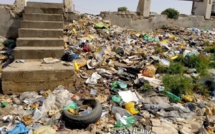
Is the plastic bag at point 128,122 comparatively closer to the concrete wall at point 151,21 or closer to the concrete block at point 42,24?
the concrete block at point 42,24

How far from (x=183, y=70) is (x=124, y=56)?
4.89 ft

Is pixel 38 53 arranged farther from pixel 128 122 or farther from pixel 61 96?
pixel 128 122

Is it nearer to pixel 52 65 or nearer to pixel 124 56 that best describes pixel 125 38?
pixel 124 56

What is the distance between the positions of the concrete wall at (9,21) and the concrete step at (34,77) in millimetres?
2871

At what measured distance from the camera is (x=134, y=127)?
2980mm

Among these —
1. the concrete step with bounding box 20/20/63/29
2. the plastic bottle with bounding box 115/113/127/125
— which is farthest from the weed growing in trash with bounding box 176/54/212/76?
the concrete step with bounding box 20/20/63/29

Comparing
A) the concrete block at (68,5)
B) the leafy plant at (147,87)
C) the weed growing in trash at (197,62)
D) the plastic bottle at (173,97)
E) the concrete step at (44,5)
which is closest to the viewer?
the plastic bottle at (173,97)

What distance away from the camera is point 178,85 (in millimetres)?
3951

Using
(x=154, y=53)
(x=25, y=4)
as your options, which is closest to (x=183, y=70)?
(x=154, y=53)

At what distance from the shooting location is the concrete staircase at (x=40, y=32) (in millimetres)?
4426

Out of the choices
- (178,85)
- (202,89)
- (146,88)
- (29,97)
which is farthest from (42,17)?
(202,89)

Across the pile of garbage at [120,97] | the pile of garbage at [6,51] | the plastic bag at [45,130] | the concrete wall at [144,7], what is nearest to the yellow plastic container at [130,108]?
the pile of garbage at [120,97]

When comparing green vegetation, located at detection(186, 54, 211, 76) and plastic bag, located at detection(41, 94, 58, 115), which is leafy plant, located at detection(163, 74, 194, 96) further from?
plastic bag, located at detection(41, 94, 58, 115)

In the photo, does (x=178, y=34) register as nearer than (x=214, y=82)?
No
